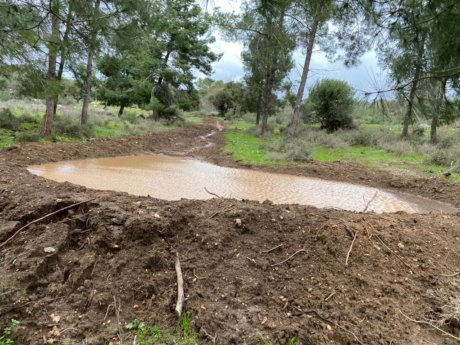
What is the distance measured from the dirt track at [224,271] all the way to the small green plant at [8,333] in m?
0.06

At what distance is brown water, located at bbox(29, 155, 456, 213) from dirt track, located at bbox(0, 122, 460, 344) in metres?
2.83

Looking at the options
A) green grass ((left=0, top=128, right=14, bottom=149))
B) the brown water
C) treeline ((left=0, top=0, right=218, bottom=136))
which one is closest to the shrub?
green grass ((left=0, top=128, right=14, bottom=149))

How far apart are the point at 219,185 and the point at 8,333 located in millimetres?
6157

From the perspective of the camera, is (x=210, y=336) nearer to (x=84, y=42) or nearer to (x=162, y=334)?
(x=162, y=334)

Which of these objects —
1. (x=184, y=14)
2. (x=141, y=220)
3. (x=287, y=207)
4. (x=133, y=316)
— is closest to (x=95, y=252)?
(x=141, y=220)

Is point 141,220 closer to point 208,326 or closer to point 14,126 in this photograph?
point 208,326

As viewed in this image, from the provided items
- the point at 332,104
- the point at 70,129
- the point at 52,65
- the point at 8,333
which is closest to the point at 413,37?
the point at 8,333

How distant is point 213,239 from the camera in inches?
138

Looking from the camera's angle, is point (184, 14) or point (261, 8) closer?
point (261, 8)

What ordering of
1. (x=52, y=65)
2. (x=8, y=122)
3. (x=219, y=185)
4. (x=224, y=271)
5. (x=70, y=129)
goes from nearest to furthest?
(x=224, y=271) < (x=219, y=185) < (x=52, y=65) < (x=8, y=122) < (x=70, y=129)

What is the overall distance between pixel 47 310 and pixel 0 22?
532 cm

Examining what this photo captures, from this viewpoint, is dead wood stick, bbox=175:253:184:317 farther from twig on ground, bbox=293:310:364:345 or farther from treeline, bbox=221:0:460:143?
treeline, bbox=221:0:460:143

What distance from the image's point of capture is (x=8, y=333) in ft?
8.26

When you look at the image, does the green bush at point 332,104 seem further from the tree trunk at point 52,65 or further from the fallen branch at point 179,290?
the fallen branch at point 179,290
